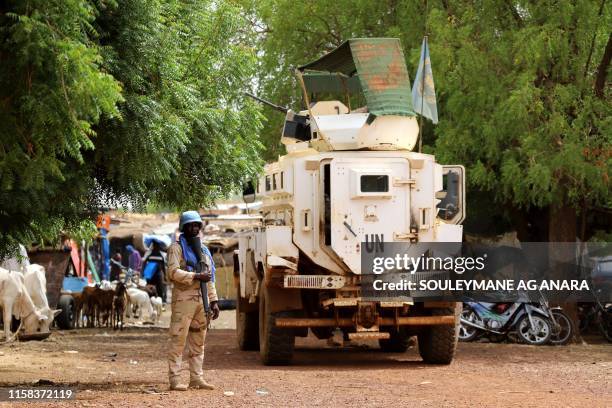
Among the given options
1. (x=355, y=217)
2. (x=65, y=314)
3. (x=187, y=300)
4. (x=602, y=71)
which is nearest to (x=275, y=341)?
(x=355, y=217)

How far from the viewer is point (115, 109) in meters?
Result: 10.5

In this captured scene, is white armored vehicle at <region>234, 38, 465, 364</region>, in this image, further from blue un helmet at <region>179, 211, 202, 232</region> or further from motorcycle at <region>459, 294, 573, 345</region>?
motorcycle at <region>459, 294, 573, 345</region>

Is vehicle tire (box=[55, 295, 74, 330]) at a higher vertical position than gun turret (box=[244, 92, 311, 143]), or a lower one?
lower

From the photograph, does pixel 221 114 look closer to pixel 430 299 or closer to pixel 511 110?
pixel 430 299

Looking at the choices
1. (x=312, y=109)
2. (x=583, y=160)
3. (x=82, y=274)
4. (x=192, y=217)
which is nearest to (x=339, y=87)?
(x=312, y=109)

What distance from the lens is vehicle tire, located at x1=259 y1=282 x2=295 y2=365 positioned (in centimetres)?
1664

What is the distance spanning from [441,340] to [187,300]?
5203 mm

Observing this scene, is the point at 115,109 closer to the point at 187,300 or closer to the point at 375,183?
the point at 187,300

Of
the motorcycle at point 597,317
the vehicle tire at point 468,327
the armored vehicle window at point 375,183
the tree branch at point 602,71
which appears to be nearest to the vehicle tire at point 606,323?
the motorcycle at point 597,317

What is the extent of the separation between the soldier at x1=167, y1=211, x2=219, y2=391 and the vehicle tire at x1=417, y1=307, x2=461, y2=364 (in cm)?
483

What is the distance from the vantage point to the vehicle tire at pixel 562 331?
2122 cm

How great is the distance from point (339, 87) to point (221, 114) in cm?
479

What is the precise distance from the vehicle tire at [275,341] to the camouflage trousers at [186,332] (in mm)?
3530

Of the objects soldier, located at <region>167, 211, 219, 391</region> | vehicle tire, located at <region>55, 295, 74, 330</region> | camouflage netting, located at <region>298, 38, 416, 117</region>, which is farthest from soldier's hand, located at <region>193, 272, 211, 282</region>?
vehicle tire, located at <region>55, 295, 74, 330</region>
